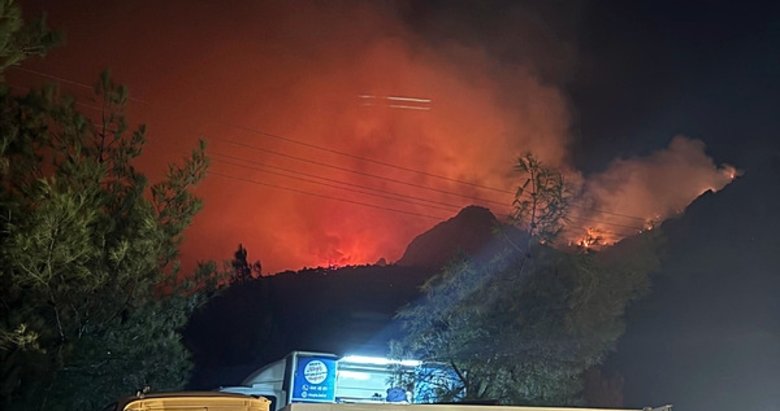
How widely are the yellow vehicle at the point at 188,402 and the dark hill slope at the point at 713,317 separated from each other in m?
19.8

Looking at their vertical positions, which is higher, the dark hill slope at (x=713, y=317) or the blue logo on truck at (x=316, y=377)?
the dark hill slope at (x=713, y=317)

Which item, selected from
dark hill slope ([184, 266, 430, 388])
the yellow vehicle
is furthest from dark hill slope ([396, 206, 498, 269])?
the yellow vehicle

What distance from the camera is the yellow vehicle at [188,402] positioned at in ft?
21.1

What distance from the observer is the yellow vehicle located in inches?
253

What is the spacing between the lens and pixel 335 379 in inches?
634

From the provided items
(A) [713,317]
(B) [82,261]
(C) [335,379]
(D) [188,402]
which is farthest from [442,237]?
(D) [188,402]

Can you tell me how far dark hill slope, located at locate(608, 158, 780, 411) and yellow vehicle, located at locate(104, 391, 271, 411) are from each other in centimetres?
1978

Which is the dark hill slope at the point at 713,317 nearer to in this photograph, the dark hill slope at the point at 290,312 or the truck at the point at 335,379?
the dark hill slope at the point at 290,312

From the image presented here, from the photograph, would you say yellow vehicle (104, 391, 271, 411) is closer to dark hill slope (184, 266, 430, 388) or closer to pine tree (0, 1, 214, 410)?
pine tree (0, 1, 214, 410)

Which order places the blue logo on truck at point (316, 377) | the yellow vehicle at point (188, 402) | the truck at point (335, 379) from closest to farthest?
the yellow vehicle at point (188, 402) < the truck at point (335, 379) < the blue logo on truck at point (316, 377)

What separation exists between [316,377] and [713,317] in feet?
61.8

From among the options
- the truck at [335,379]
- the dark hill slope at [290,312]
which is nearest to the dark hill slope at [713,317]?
the dark hill slope at [290,312]

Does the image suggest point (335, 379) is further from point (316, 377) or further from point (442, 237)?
point (442, 237)

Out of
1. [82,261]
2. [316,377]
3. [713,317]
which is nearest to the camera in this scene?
[82,261]
